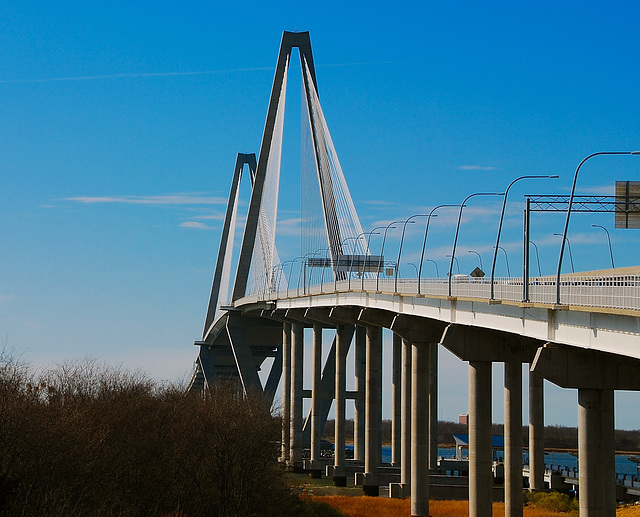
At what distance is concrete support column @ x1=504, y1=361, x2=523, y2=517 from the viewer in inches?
1705

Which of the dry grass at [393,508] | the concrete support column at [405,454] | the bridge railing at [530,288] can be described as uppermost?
the bridge railing at [530,288]

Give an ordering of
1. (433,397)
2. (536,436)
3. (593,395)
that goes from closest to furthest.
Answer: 1. (593,395)
2. (536,436)
3. (433,397)

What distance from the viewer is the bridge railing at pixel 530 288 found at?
2358 centimetres

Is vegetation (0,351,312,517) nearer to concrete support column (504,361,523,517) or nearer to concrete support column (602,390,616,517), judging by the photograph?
concrete support column (504,361,523,517)

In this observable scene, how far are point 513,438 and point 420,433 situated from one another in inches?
180

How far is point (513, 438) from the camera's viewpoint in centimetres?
4600

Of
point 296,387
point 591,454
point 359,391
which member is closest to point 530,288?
point 591,454

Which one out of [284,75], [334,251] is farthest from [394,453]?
[284,75]

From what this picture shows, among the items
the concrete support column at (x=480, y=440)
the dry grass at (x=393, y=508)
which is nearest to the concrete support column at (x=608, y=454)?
the concrete support column at (x=480, y=440)

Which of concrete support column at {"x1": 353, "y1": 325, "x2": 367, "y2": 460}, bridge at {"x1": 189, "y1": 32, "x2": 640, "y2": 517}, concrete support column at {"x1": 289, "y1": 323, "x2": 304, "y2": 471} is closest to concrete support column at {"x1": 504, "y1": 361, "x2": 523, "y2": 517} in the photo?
bridge at {"x1": 189, "y1": 32, "x2": 640, "y2": 517}

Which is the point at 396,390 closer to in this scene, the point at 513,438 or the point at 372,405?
the point at 372,405

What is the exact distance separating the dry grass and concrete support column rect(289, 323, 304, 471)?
1914cm

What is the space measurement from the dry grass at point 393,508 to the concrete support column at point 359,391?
17831 mm

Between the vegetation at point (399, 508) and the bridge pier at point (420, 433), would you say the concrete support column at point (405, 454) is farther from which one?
the bridge pier at point (420, 433)
